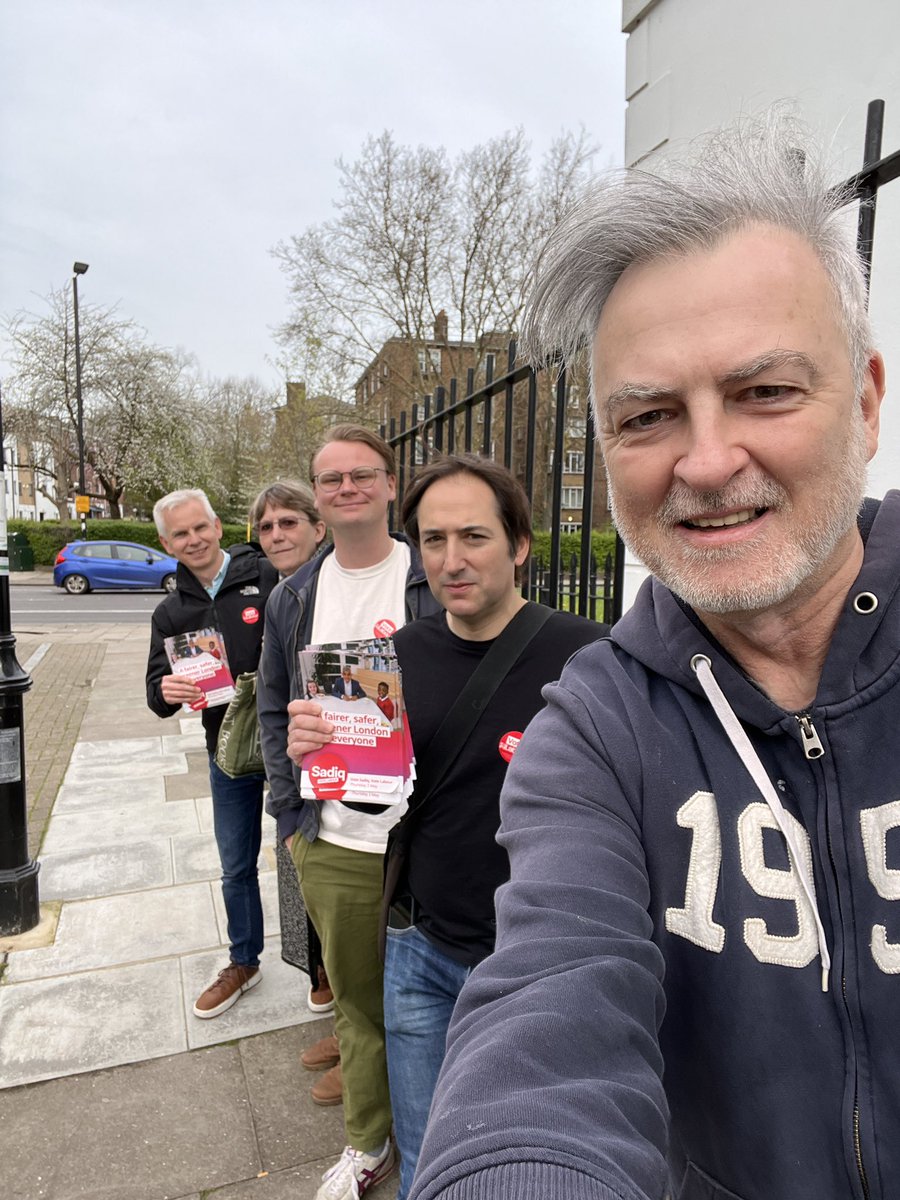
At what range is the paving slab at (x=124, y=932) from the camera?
367 centimetres

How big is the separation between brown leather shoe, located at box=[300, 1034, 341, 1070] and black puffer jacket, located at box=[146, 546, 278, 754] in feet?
4.25

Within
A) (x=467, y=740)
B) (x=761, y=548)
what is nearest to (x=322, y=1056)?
(x=467, y=740)

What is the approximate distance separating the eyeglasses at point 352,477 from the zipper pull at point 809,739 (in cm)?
199

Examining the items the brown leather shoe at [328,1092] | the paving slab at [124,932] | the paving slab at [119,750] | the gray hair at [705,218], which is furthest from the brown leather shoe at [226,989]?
the paving slab at [119,750]

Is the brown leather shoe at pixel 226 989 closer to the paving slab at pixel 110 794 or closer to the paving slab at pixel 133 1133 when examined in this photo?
the paving slab at pixel 133 1133

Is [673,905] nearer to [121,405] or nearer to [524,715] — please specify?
[524,715]

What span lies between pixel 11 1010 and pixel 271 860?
176cm

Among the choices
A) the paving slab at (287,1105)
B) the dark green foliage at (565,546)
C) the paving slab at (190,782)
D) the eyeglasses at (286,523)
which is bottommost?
the paving slab at (287,1105)

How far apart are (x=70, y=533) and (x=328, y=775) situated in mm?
33380

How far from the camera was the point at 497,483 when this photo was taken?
7.53ft

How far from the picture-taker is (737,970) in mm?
997

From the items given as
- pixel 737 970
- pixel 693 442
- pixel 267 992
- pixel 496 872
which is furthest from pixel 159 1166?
pixel 693 442

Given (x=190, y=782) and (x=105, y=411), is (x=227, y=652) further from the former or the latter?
(x=105, y=411)

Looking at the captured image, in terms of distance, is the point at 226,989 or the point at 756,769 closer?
the point at 756,769
